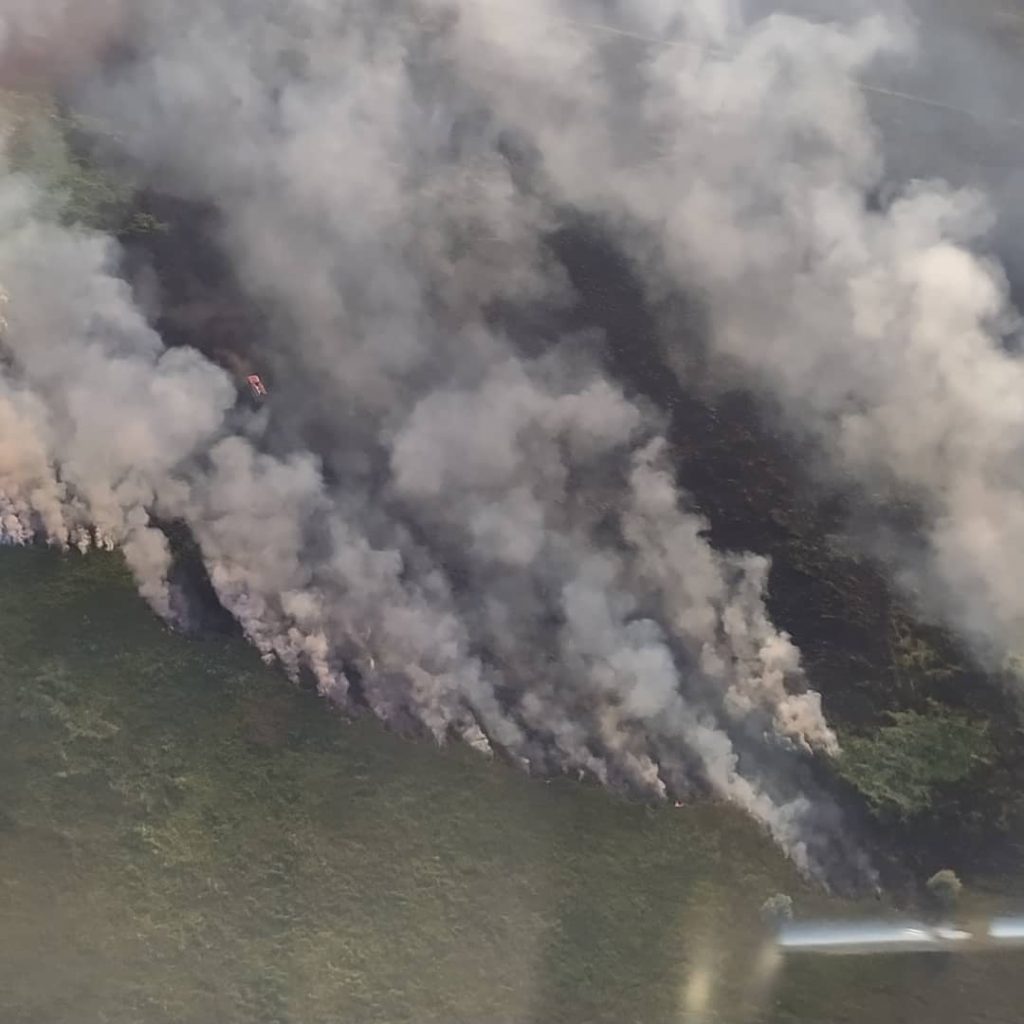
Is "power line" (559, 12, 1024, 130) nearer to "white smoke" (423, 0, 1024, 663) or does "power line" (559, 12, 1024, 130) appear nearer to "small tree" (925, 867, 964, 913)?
"white smoke" (423, 0, 1024, 663)

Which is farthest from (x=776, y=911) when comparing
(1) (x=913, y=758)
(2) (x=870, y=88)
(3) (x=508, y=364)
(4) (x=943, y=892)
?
(2) (x=870, y=88)

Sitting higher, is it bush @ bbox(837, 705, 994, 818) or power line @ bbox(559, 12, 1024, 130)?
power line @ bbox(559, 12, 1024, 130)

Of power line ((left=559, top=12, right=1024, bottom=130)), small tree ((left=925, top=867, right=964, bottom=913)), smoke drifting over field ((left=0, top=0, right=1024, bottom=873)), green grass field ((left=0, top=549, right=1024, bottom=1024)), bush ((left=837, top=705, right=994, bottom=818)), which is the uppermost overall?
power line ((left=559, top=12, right=1024, bottom=130))

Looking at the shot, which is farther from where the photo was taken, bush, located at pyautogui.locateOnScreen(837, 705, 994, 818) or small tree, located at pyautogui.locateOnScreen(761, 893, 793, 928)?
bush, located at pyautogui.locateOnScreen(837, 705, 994, 818)

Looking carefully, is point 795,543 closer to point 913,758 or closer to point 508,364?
point 913,758

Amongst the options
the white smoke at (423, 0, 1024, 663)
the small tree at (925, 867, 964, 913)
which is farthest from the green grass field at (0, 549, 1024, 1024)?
the white smoke at (423, 0, 1024, 663)

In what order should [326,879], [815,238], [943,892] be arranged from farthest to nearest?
1. [815,238]
2. [943,892]
3. [326,879]
